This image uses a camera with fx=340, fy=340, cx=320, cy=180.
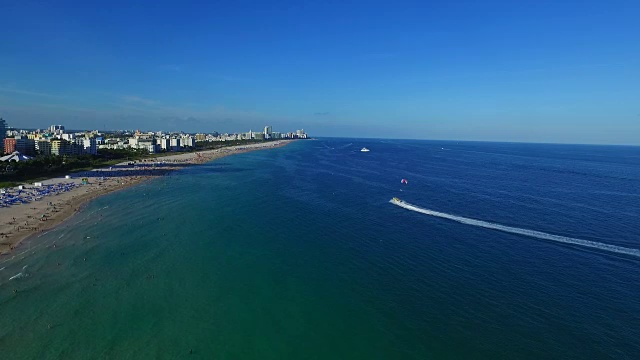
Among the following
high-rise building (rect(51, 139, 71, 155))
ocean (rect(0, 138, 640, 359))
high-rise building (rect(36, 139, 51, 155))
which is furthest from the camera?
high-rise building (rect(36, 139, 51, 155))

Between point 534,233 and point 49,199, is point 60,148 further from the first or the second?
point 534,233

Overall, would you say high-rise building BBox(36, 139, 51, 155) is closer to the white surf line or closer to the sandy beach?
the sandy beach

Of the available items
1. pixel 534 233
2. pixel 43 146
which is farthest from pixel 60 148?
pixel 534 233

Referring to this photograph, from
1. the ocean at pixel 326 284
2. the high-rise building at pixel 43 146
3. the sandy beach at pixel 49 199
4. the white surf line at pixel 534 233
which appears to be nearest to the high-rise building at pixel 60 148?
the high-rise building at pixel 43 146

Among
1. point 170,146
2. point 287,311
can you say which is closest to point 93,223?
point 287,311

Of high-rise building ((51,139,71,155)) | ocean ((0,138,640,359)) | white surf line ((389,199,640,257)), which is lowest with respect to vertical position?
ocean ((0,138,640,359))

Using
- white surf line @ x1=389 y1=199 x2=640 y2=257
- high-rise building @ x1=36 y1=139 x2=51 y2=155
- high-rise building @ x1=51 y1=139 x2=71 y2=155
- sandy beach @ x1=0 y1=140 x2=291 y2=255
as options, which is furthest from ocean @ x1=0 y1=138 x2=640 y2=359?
high-rise building @ x1=36 y1=139 x2=51 y2=155

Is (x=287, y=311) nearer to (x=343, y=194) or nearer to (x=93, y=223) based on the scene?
(x=93, y=223)

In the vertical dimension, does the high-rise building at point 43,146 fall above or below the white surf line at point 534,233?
above

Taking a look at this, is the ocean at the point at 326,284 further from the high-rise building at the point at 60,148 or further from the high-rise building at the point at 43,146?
the high-rise building at the point at 43,146

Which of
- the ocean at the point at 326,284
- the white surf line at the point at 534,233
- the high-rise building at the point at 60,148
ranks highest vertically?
the high-rise building at the point at 60,148
